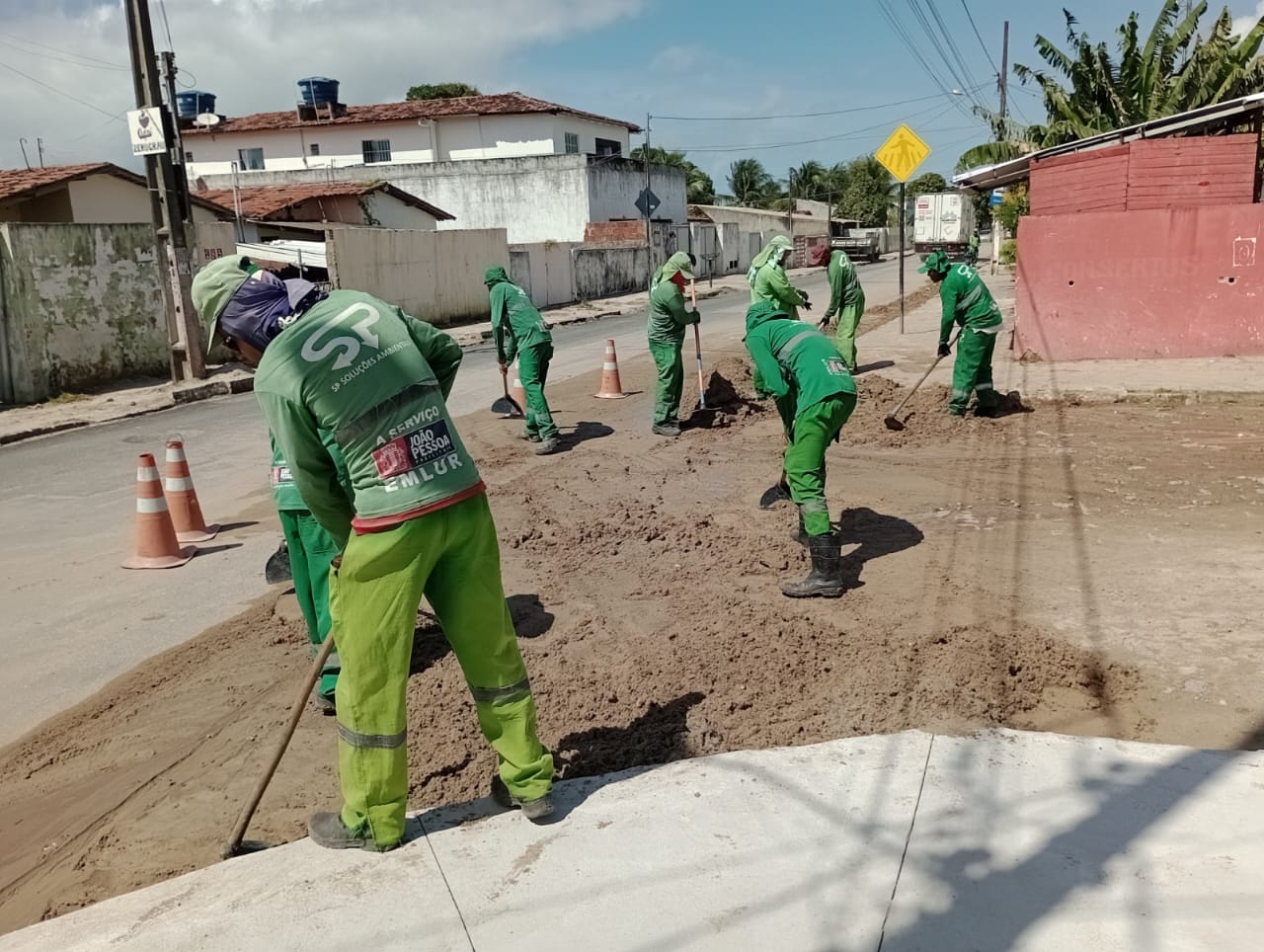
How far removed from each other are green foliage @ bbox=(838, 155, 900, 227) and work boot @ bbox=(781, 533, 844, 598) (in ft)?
218

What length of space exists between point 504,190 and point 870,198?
39560mm

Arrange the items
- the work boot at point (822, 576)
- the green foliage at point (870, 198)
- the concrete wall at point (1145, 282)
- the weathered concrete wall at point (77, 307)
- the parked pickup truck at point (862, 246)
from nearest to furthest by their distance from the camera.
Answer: the work boot at point (822, 576) < the concrete wall at point (1145, 282) < the weathered concrete wall at point (77, 307) < the parked pickup truck at point (862, 246) < the green foliage at point (870, 198)

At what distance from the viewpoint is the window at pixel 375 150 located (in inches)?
1737

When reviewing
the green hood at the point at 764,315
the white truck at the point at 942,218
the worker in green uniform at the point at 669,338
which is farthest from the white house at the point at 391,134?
the green hood at the point at 764,315

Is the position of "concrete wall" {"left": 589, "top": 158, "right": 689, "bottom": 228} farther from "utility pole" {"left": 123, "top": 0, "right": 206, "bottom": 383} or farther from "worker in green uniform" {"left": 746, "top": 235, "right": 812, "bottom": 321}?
"worker in green uniform" {"left": 746, "top": 235, "right": 812, "bottom": 321}

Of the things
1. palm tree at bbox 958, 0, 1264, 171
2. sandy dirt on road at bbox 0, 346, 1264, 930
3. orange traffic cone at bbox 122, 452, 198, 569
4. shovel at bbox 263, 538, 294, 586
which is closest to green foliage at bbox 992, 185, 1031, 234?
palm tree at bbox 958, 0, 1264, 171

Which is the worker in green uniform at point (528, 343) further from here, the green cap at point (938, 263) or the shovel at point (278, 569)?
the green cap at point (938, 263)

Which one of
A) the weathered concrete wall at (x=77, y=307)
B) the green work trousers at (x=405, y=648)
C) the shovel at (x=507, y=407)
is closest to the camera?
the green work trousers at (x=405, y=648)

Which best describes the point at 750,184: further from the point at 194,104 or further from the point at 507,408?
the point at 507,408

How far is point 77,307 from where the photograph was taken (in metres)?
14.6

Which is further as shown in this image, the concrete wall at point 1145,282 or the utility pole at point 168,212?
the utility pole at point 168,212

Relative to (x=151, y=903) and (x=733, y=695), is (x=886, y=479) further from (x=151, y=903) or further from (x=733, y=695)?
(x=151, y=903)

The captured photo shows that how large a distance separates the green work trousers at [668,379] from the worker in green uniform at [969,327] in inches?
102

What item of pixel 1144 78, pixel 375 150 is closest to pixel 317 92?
pixel 375 150
